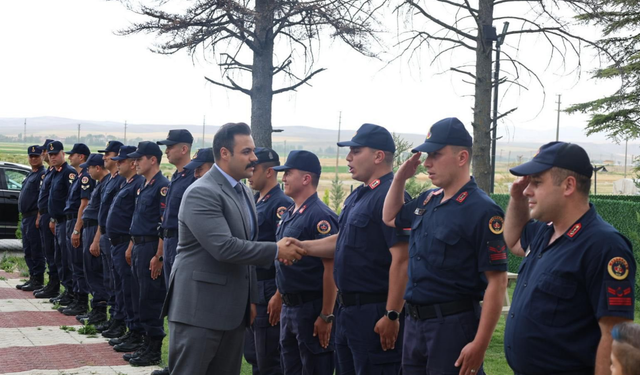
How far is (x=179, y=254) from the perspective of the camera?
4.36 m

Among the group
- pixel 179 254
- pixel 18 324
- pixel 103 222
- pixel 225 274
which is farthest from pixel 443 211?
pixel 18 324

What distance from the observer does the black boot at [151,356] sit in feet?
23.7

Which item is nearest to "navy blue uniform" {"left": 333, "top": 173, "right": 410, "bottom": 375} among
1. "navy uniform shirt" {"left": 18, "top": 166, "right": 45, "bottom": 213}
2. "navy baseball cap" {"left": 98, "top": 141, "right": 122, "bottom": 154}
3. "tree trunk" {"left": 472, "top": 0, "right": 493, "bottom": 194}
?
"navy baseball cap" {"left": 98, "top": 141, "right": 122, "bottom": 154}

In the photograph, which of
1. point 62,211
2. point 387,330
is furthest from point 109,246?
point 387,330

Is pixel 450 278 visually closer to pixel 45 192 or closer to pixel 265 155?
pixel 265 155

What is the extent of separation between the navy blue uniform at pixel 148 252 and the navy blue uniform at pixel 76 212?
8.06ft

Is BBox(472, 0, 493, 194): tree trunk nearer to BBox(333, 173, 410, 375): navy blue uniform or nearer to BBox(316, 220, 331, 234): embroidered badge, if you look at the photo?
BBox(316, 220, 331, 234): embroidered badge

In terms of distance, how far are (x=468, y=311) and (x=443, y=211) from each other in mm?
550

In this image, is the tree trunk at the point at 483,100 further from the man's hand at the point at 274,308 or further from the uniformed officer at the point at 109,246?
the man's hand at the point at 274,308

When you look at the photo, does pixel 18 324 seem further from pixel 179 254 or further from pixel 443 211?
pixel 443 211

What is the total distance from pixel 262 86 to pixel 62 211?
3731mm

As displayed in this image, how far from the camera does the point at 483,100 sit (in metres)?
10.7

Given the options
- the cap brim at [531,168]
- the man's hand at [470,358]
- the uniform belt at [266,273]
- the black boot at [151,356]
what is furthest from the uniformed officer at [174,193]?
the cap brim at [531,168]

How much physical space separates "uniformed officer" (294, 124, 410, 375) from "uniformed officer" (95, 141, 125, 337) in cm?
438
